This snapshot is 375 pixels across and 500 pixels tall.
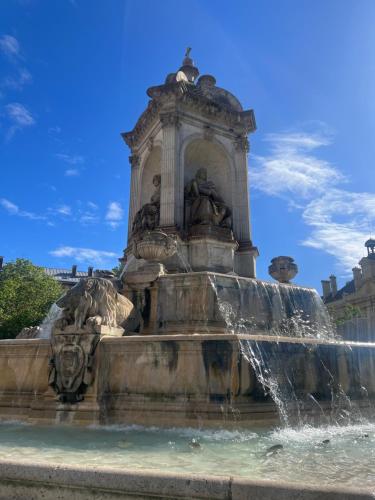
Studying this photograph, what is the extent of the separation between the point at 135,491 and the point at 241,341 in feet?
13.9

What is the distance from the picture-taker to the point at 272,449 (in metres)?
5.06

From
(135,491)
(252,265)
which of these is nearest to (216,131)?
(252,265)

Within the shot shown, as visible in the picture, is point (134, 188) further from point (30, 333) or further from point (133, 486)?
point (133, 486)

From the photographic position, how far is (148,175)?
65.3 feet

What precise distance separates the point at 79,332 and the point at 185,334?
2557 millimetres

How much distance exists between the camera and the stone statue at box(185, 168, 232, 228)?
16359 mm

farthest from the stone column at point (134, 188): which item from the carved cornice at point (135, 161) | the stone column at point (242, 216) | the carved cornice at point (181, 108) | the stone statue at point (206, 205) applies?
the stone column at point (242, 216)

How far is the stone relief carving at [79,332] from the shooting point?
291 inches

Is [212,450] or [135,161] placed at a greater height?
[135,161]

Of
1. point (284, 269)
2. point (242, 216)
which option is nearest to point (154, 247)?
point (284, 269)

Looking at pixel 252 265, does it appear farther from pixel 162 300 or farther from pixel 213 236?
pixel 162 300

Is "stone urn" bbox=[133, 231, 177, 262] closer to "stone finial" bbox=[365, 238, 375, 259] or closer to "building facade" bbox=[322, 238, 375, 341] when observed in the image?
"building facade" bbox=[322, 238, 375, 341]

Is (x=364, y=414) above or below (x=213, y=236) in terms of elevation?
below

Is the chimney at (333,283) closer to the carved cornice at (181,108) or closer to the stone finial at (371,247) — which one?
the stone finial at (371,247)
